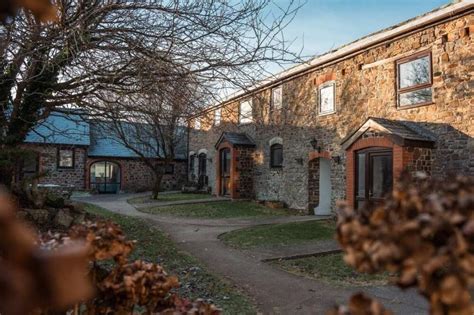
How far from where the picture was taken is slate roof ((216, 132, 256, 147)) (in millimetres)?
19969

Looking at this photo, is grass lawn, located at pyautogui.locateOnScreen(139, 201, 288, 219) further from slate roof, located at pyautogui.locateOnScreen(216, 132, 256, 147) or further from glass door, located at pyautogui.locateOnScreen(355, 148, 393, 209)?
glass door, located at pyautogui.locateOnScreen(355, 148, 393, 209)

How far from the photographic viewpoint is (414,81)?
1124 cm

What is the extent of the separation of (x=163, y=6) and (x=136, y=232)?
6.26 m

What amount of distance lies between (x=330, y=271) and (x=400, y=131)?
493 centimetres

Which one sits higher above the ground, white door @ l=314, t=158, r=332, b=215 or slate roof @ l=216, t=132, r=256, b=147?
slate roof @ l=216, t=132, r=256, b=147

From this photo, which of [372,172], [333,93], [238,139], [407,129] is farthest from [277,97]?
[407,129]

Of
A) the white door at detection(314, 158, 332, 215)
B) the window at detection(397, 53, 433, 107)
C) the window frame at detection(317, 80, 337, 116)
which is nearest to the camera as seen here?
the window at detection(397, 53, 433, 107)

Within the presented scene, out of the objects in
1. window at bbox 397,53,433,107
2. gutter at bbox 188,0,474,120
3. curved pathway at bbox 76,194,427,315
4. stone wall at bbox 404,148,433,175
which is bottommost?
curved pathway at bbox 76,194,427,315

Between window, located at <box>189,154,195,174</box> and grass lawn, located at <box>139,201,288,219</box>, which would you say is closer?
grass lawn, located at <box>139,201,288,219</box>

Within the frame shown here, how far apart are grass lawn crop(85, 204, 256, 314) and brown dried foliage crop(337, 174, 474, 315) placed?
4421 mm

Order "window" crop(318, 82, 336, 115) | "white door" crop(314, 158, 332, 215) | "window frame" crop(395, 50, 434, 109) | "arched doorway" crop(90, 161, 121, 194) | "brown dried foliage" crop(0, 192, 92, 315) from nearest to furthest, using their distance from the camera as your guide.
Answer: "brown dried foliage" crop(0, 192, 92, 315) < "window frame" crop(395, 50, 434, 109) < "window" crop(318, 82, 336, 115) < "white door" crop(314, 158, 332, 215) < "arched doorway" crop(90, 161, 121, 194)

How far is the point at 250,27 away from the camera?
622cm

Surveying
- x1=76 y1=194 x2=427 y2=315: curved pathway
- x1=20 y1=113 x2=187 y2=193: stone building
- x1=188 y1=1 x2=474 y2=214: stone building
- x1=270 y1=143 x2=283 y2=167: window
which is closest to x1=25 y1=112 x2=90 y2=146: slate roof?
x1=20 y1=113 x2=187 y2=193: stone building

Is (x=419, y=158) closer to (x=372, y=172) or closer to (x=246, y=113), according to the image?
(x=372, y=172)
